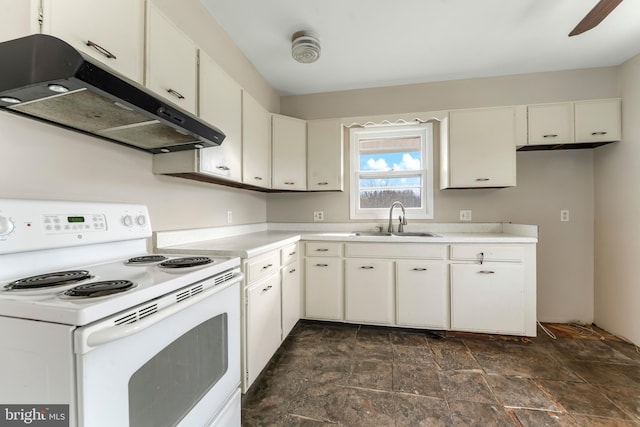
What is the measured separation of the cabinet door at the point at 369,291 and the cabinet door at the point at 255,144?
3.61 ft

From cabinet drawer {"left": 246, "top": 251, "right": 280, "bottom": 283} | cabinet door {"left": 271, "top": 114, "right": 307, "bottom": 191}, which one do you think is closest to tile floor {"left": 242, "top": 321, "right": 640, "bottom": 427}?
cabinet drawer {"left": 246, "top": 251, "right": 280, "bottom": 283}

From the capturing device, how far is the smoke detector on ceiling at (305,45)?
2033 millimetres

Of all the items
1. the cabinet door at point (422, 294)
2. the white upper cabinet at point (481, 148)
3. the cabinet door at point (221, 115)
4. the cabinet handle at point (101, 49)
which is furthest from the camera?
the white upper cabinet at point (481, 148)

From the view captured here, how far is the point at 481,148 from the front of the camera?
2418 millimetres

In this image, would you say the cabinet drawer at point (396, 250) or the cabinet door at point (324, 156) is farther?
the cabinet door at point (324, 156)

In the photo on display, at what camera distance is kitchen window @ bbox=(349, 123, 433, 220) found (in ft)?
9.34

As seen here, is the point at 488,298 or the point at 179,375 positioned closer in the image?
the point at 179,375

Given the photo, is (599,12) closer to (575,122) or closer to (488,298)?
(575,122)

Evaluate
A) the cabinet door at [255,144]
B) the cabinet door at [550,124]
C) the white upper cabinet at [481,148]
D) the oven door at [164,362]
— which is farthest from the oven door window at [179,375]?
the cabinet door at [550,124]

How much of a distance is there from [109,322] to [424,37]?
102 inches

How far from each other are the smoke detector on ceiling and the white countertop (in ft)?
4.85

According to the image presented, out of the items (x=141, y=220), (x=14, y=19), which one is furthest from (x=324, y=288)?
(x=14, y=19)

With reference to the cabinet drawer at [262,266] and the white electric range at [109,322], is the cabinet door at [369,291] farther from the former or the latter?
the white electric range at [109,322]

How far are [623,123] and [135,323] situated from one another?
3604 millimetres
